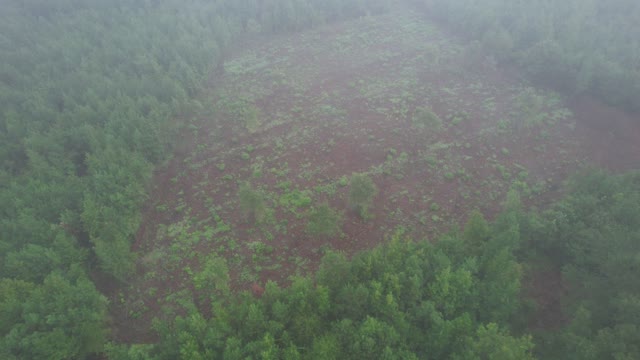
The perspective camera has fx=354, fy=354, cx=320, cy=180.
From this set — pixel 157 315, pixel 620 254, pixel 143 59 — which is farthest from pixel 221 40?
pixel 620 254

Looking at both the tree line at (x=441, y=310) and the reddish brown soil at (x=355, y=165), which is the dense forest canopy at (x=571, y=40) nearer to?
the reddish brown soil at (x=355, y=165)

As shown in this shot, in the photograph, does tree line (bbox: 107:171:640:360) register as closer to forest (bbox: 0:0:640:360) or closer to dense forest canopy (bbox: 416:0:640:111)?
forest (bbox: 0:0:640:360)

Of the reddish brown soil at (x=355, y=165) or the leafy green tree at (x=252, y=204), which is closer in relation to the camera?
the reddish brown soil at (x=355, y=165)

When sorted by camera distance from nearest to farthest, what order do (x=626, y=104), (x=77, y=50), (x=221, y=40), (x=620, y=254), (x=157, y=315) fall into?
1. (x=620, y=254)
2. (x=157, y=315)
3. (x=626, y=104)
4. (x=77, y=50)
5. (x=221, y=40)

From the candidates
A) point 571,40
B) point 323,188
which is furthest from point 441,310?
point 571,40

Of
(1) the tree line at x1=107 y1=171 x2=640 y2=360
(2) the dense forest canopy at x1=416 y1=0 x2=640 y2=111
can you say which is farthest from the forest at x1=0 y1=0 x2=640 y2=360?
(2) the dense forest canopy at x1=416 y1=0 x2=640 y2=111

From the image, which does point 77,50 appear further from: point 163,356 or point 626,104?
point 626,104

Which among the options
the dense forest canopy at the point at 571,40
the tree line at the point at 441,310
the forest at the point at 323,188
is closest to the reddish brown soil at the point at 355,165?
the forest at the point at 323,188

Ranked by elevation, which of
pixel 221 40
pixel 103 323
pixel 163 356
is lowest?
pixel 103 323
